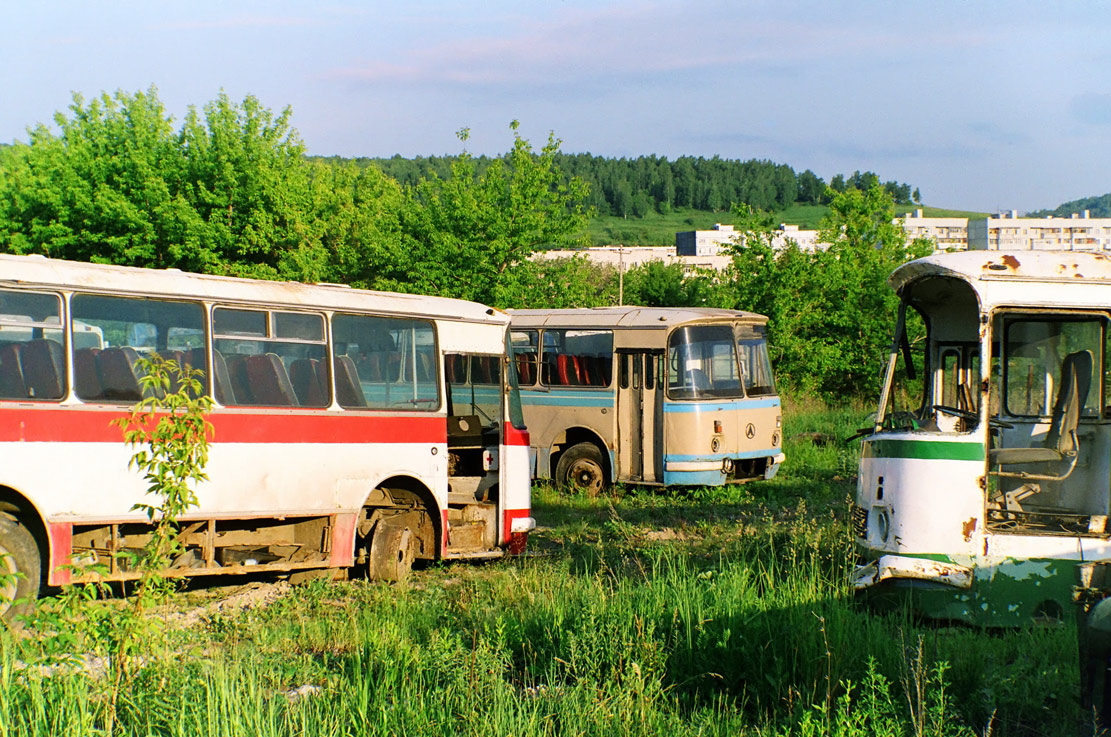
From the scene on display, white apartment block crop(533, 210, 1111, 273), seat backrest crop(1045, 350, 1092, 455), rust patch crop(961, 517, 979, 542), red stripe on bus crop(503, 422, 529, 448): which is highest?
white apartment block crop(533, 210, 1111, 273)

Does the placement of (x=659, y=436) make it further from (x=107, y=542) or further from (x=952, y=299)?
(x=107, y=542)

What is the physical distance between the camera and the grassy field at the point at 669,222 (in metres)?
124

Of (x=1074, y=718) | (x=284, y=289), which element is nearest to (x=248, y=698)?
(x=1074, y=718)

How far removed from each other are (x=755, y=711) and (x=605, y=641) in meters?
0.96

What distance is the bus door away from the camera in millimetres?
16828

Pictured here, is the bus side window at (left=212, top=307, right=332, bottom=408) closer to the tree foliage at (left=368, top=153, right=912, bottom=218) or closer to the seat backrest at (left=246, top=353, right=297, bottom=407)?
the seat backrest at (left=246, top=353, right=297, bottom=407)

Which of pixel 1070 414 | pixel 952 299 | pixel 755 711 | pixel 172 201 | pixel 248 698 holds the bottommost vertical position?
pixel 755 711

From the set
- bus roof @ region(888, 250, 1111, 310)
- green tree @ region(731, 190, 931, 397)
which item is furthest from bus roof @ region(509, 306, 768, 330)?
green tree @ region(731, 190, 931, 397)

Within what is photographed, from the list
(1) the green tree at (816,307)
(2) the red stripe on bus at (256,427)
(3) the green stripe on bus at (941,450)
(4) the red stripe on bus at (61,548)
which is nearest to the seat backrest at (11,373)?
(2) the red stripe on bus at (256,427)

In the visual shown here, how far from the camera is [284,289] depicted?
377 inches

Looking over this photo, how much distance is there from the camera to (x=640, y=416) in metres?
17.0

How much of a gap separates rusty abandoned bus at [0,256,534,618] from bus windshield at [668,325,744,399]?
5.58 meters

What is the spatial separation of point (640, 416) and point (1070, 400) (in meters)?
9.15

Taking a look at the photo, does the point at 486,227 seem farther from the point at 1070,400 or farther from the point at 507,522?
the point at 1070,400
